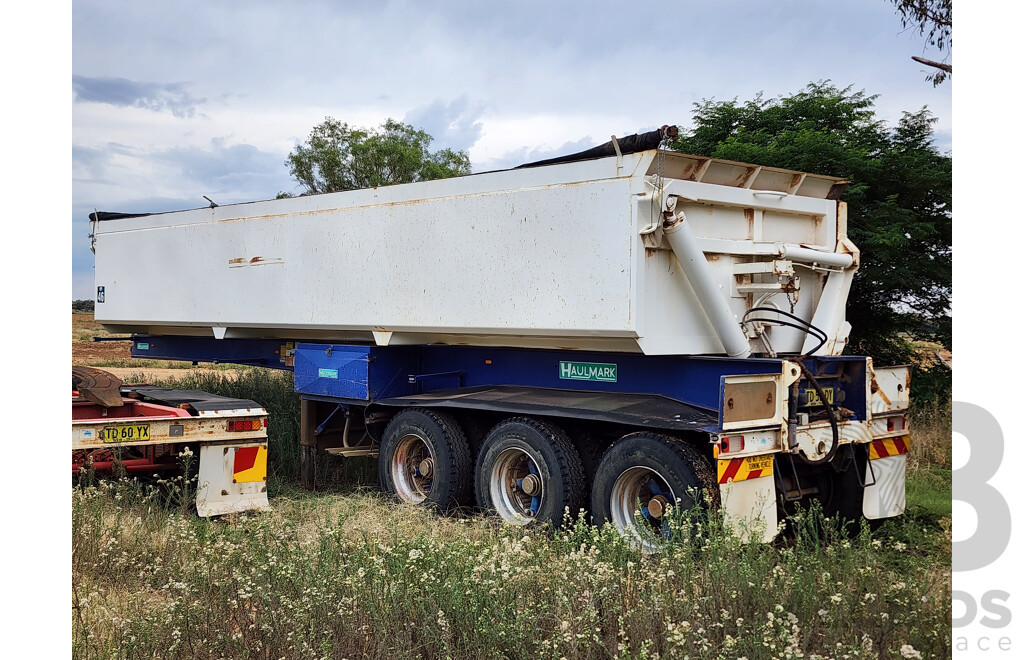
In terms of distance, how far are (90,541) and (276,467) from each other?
4.45 meters

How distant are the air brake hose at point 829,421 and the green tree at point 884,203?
4747 millimetres

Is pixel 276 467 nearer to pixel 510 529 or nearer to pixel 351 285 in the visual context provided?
pixel 351 285

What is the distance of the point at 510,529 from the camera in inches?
270

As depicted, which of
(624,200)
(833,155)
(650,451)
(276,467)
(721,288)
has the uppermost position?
(833,155)

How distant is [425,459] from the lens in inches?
335

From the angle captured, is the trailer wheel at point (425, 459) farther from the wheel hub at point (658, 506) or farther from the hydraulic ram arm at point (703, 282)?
the hydraulic ram arm at point (703, 282)

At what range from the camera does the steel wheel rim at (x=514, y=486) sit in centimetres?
752

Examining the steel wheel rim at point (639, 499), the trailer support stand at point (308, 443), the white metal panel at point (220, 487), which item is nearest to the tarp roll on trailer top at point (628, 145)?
the steel wheel rim at point (639, 499)

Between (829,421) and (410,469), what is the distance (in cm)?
367

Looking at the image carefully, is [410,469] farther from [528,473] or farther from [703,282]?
[703,282]

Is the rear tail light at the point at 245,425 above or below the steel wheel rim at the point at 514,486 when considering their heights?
above

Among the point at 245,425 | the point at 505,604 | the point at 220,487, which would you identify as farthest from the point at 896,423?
the point at 220,487

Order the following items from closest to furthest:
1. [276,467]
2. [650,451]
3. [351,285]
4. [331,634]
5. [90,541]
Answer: [331,634], [90,541], [650,451], [351,285], [276,467]

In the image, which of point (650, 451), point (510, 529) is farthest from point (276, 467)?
point (650, 451)
